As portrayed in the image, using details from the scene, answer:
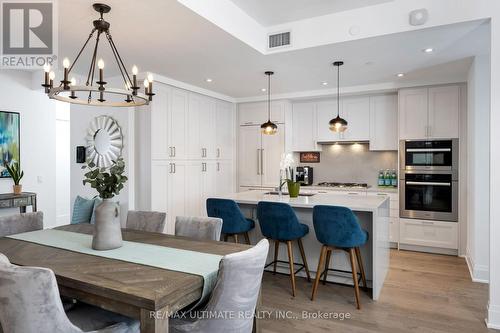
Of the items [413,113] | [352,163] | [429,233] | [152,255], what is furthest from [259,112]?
[152,255]

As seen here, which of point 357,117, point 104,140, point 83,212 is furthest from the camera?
point 357,117

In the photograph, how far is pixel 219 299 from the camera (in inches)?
64.5

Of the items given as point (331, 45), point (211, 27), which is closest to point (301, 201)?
point (331, 45)

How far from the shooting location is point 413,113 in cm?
490

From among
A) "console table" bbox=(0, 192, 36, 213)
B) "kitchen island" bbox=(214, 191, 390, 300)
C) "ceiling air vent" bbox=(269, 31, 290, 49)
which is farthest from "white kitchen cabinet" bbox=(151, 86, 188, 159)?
"console table" bbox=(0, 192, 36, 213)

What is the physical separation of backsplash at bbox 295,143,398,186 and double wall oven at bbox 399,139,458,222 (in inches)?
26.9

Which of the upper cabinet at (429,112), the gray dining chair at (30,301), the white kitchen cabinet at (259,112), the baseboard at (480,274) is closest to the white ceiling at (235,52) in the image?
the upper cabinet at (429,112)

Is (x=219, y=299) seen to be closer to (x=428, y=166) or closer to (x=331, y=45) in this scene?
(x=331, y=45)

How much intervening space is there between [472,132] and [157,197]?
161 inches

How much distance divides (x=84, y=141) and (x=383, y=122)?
4700 mm

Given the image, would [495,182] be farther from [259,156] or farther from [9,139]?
[9,139]

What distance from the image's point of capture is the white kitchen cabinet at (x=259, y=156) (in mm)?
5977

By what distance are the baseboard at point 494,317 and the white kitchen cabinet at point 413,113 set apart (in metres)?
2.75

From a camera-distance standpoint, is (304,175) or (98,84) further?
(304,175)
